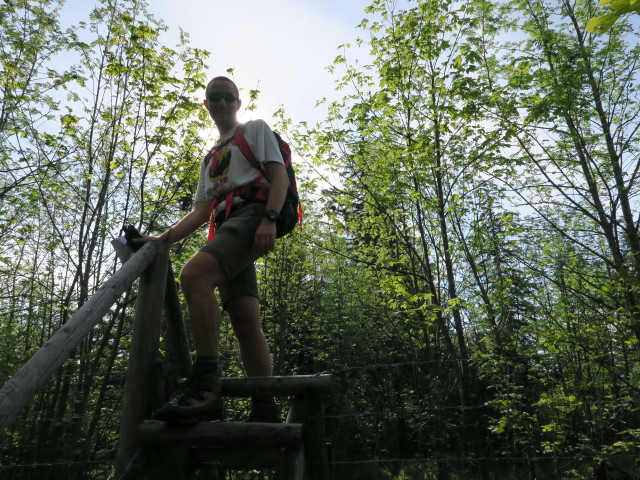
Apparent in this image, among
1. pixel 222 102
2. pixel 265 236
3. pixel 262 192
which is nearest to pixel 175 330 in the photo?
pixel 265 236

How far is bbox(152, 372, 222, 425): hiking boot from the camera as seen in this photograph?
1.86m

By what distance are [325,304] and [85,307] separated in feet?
38.4

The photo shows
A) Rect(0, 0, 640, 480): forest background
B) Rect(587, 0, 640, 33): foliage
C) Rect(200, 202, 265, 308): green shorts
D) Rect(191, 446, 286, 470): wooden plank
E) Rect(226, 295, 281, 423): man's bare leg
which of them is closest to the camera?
Rect(587, 0, 640, 33): foliage

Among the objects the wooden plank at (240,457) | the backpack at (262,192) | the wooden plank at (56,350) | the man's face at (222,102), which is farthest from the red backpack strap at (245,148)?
the wooden plank at (240,457)

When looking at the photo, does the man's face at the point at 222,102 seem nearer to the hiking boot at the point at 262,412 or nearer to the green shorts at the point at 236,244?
the green shorts at the point at 236,244

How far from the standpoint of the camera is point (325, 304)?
13.0m

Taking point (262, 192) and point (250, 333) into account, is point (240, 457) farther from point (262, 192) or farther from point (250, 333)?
point (262, 192)

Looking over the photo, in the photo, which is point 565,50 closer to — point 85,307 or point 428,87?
point 428,87

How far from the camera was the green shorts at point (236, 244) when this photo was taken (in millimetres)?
2102

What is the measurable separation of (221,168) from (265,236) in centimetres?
59

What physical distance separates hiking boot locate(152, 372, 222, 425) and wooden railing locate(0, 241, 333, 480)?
61 millimetres

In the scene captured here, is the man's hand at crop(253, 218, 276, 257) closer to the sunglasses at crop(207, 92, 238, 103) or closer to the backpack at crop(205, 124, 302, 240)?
the backpack at crop(205, 124, 302, 240)

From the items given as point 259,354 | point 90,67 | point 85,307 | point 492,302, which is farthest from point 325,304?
point 85,307

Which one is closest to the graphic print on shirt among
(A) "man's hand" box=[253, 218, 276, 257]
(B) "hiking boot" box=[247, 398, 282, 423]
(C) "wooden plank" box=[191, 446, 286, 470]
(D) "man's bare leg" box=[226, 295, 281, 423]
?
(A) "man's hand" box=[253, 218, 276, 257]
